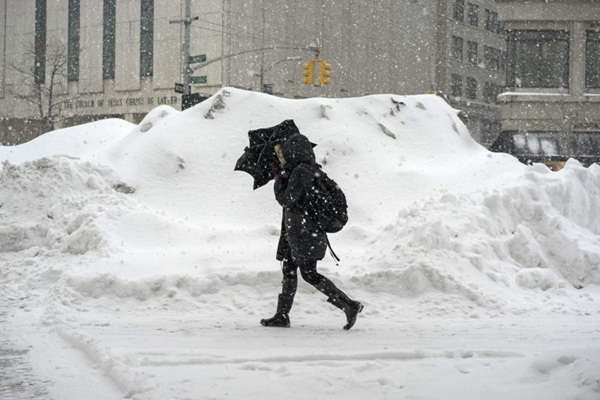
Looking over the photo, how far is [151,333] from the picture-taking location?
6.14 metres

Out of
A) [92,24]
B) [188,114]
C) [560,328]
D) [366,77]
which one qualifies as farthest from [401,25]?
[560,328]

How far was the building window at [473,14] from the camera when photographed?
2463 inches

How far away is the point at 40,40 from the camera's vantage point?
52.3 meters

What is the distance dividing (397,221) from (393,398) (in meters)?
5.07

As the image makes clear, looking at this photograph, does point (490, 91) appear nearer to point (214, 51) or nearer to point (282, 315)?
point (214, 51)

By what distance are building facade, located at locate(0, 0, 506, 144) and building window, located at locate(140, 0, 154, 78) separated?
62mm

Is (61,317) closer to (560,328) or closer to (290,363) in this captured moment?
(290,363)

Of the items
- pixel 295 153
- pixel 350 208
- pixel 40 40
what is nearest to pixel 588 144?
pixel 350 208

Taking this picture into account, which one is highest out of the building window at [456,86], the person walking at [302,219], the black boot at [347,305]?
the building window at [456,86]

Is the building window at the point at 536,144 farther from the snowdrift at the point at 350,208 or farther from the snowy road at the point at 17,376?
the snowy road at the point at 17,376

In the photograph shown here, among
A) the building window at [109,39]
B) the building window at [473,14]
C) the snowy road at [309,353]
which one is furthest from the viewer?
the building window at [473,14]

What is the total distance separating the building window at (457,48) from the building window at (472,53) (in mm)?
1107

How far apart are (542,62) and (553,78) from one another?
0.89 meters

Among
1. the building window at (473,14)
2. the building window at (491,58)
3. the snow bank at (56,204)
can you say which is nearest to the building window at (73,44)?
the building window at (473,14)
